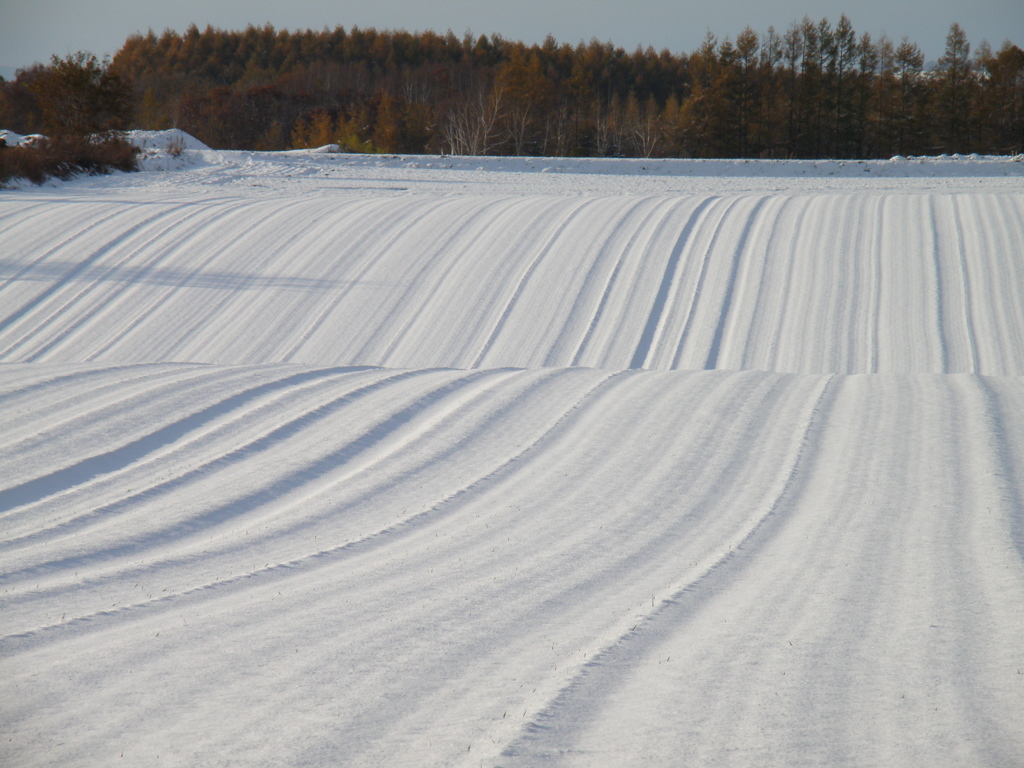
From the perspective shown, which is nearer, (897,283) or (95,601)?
(95,601)

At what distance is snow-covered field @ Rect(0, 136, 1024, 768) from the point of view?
2.70m

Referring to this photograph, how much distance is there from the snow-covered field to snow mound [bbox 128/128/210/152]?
10.4 meters

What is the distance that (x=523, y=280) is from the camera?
→ 10609 millimetres

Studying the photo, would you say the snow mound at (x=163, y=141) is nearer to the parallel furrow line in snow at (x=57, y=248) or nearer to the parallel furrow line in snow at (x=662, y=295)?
the parallel furrow line in snow at (x=57, y=248)

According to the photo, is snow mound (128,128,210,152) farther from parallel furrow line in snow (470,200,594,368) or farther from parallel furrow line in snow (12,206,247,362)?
parallel furrow line in snow (470,200,594,368)

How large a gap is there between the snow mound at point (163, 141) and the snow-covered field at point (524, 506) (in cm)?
1037

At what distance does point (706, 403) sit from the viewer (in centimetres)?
619

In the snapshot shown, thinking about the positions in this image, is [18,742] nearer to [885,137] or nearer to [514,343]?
[514,343]

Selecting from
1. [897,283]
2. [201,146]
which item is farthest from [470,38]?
[897,283]

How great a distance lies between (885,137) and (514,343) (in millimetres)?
29870

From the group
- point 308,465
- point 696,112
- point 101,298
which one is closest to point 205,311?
point 101,298

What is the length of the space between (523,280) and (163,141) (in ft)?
49.8

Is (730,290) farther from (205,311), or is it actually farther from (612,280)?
(205,311)

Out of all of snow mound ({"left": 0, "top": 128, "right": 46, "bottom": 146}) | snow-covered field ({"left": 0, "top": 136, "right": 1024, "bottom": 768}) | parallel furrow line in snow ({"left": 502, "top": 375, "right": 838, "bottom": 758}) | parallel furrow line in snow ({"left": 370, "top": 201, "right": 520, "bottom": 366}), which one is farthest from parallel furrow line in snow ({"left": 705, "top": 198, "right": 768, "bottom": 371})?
snow mound ({"left": 0, "top": 128, "right": 46, "bottom": 146})
